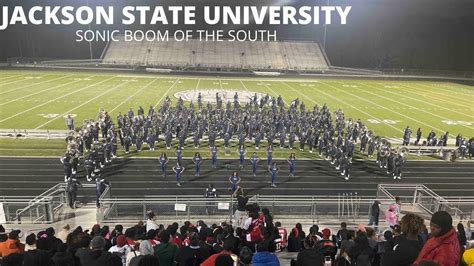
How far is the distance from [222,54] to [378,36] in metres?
24.2

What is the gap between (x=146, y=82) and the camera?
39.8 m

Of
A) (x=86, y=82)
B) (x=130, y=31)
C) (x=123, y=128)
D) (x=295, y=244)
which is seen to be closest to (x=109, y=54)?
(x=130, y=31)

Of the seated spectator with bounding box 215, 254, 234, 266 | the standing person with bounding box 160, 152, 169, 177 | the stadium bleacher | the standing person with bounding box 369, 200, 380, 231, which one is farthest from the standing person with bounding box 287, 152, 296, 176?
the stadium bleacher

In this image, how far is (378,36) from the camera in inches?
2261

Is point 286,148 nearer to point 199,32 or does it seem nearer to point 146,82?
point 146,82

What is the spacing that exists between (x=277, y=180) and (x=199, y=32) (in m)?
51.6

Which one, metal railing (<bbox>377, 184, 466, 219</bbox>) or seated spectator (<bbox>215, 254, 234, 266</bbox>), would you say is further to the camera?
metal railing (<bbox>377, 184, 466, 219</bbox>)

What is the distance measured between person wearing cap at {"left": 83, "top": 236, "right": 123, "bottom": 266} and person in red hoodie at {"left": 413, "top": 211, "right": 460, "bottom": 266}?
2.73 m

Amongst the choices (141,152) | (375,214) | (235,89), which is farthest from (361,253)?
(235,89)

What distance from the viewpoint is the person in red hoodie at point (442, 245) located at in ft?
10.4

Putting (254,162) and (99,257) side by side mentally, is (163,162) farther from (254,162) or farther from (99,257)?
(99,257)

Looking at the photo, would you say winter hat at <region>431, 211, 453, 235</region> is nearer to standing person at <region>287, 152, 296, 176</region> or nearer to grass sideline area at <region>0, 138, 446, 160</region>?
standing person at <region>287, 152, 296, 176</region>

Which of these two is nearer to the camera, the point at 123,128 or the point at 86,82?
the point at 123,128

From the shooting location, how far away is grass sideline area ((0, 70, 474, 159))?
22547mm
